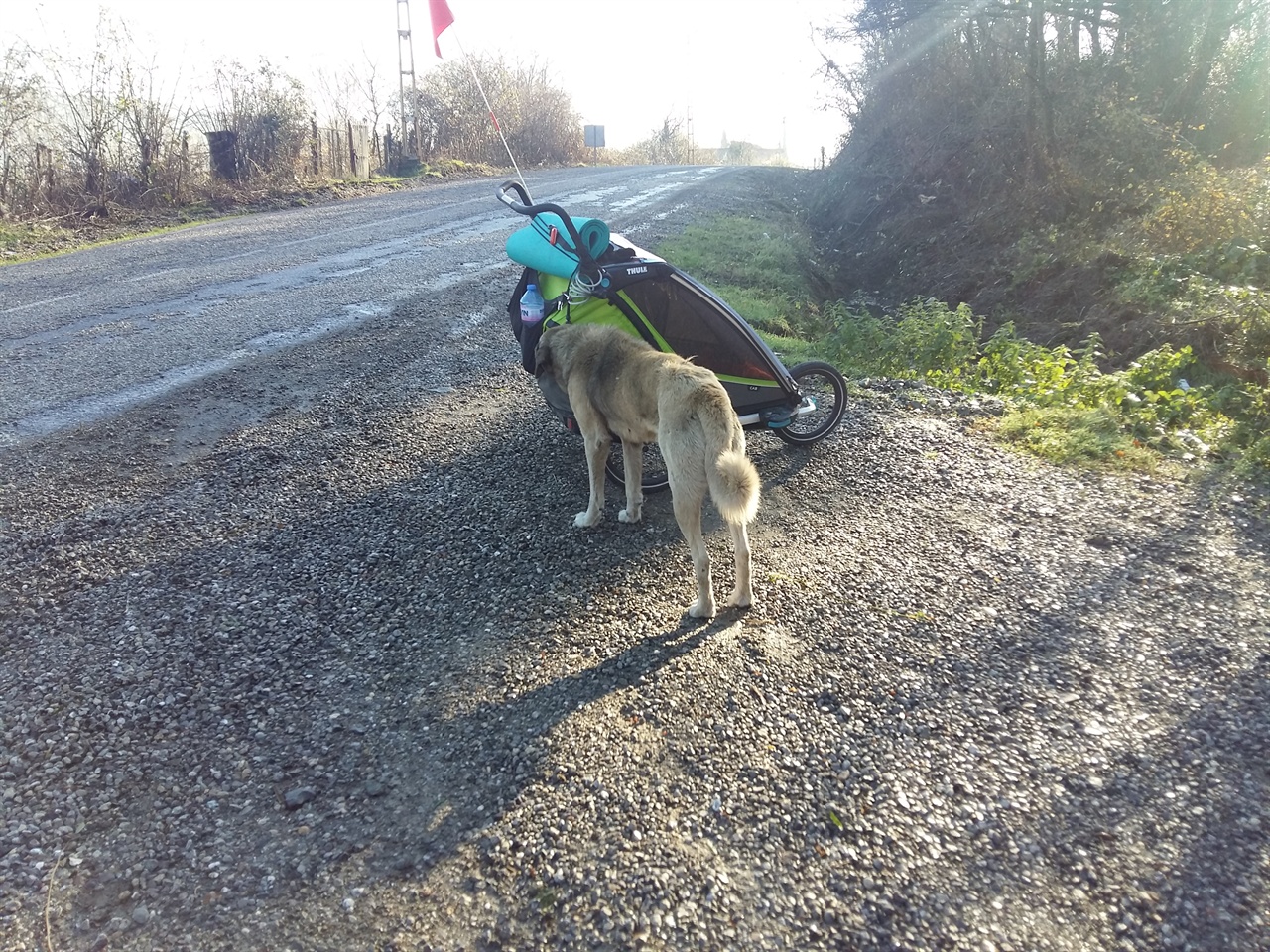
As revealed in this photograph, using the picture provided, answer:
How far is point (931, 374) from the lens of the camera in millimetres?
7586

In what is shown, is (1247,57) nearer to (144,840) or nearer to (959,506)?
(959,506)

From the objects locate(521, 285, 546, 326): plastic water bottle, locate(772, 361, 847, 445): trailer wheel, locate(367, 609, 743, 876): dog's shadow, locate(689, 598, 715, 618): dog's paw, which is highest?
locate(521, 285, 546, 326): plastic water bottle

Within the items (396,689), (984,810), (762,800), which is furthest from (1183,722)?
(396,689)

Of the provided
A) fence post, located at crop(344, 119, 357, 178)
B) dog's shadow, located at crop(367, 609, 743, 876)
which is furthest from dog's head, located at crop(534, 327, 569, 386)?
fence post, located at crop(344, 119, 357, 178)

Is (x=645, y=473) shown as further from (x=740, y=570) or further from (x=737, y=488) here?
(x=737, y=488)

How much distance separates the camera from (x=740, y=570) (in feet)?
12.6

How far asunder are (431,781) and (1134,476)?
5127mm

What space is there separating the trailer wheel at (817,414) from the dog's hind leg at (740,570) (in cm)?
208

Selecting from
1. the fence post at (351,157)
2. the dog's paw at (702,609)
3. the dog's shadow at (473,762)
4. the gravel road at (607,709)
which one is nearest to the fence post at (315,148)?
the fence post at (351,157)

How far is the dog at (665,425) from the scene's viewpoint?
3664 mm

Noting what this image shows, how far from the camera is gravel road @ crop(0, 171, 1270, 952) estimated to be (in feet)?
7.79

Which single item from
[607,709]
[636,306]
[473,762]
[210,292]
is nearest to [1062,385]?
[636,306]

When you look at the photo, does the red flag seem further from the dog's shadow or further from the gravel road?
the dog's shadow

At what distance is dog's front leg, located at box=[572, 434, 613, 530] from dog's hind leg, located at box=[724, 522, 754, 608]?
110 cm
